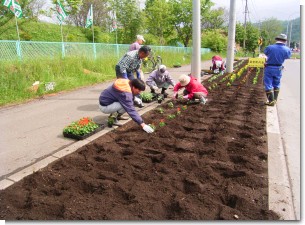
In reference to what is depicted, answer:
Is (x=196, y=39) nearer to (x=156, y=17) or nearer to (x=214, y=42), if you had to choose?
(x=156, y=17)

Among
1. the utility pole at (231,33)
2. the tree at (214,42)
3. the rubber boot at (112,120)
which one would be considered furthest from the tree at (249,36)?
the rubber boot at (112,120)

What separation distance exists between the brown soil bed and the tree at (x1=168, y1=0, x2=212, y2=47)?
32535 mm

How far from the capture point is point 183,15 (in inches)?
1389

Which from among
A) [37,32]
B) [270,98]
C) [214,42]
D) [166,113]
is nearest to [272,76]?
[270,98]

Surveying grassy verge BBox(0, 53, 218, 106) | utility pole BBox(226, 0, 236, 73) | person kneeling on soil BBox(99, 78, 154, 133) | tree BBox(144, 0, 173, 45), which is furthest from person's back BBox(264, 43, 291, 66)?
tree BBox(144, 0, 173, 45)

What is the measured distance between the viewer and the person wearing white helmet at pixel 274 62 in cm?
662

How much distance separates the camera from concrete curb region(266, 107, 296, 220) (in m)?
2.59

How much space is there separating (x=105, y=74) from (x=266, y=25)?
65.0m

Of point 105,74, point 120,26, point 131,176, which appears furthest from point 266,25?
point 131,176

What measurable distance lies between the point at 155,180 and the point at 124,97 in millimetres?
1704

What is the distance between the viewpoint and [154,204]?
2.61 metres

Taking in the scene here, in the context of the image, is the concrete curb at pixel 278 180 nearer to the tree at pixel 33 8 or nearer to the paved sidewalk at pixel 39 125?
the paved sidewalk at pixel 39 125

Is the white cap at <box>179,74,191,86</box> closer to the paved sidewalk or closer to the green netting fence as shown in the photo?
the paved sidewalk

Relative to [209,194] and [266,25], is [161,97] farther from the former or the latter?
[266,25]
